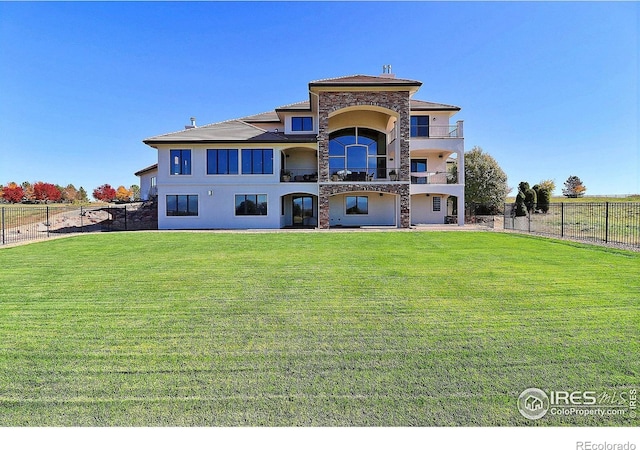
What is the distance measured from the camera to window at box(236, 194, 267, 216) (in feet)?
71.5

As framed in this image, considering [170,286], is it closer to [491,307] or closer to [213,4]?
[491,307]

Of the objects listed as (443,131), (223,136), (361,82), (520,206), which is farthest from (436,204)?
(223,136)

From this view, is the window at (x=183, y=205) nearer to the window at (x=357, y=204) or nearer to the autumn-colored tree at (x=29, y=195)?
the window at (x=357, y=204)

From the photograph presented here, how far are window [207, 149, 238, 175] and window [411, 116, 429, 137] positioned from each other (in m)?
14.0

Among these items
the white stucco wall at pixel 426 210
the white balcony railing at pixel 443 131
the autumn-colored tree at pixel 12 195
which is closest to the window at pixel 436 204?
the white stucco wall at pixel 426 210

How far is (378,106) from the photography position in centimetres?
2077

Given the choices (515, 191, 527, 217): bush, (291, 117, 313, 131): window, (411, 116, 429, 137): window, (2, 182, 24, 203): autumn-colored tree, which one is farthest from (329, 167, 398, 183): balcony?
(2, 182, 24, 203): autumn-colored tree

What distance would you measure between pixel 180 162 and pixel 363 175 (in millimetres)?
12730

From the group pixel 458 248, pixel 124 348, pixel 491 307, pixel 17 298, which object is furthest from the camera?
pixel 458 248

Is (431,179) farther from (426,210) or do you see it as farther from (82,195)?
(82,195)

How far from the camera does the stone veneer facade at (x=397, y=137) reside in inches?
815

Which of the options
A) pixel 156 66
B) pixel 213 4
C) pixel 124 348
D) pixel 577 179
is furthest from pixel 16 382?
pixel 577 179

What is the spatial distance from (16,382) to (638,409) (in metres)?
6.43

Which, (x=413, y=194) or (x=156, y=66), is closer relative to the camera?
(x=156, y=66)
